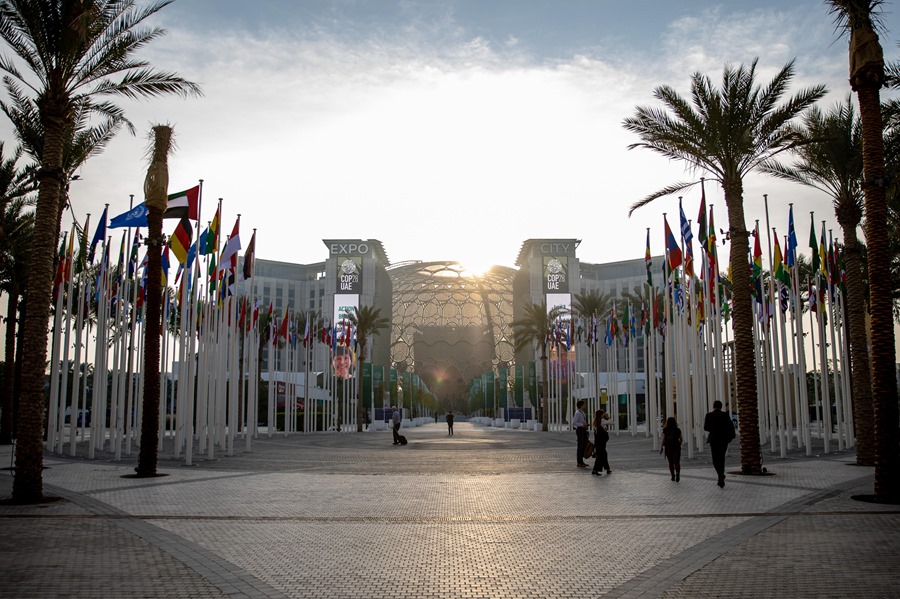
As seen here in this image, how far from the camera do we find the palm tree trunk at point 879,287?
486 inches

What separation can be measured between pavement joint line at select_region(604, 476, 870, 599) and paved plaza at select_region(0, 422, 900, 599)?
1.0 inches

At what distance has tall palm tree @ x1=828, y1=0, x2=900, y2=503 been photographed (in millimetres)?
12531

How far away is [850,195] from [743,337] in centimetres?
590

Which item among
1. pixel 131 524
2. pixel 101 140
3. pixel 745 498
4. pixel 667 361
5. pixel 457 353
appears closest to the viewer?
pixel 131 524

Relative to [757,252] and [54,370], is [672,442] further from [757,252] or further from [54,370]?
[54,370]

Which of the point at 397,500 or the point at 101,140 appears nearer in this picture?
the point at 397,500

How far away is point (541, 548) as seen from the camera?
28.4ft

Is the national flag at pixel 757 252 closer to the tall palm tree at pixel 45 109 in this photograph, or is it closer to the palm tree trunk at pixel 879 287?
the palm tree trunk at pixel 879 287

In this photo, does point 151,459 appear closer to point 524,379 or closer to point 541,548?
point 541,548

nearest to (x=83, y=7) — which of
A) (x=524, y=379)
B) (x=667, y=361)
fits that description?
(x=667, y=361)

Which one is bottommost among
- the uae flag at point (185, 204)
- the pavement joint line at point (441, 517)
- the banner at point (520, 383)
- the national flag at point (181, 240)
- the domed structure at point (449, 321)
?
the pavement joint line at point (441, 517)

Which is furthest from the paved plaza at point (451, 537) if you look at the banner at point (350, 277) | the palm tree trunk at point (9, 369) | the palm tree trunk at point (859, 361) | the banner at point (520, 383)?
the banner at point (350, 277)

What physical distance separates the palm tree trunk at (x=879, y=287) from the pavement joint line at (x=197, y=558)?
32.7 ft

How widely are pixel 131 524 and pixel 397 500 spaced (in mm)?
4404
